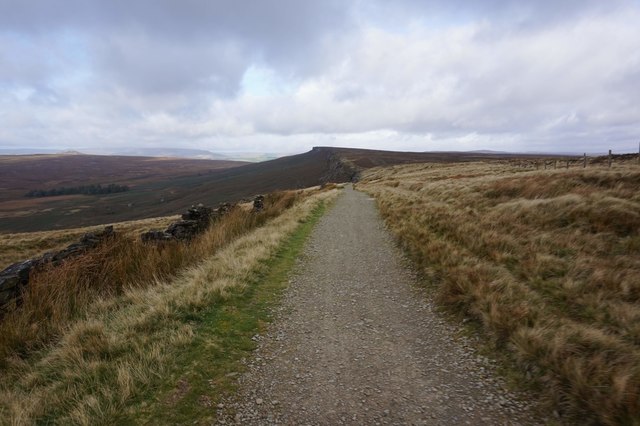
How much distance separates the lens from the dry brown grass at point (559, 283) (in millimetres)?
3785

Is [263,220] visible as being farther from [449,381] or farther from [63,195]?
[63,195]

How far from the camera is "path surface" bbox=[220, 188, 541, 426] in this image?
3.83 metres

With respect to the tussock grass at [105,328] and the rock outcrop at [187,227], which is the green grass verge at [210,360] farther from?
the rock outcrop at [187,227]

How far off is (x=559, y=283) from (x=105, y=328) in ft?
27.0

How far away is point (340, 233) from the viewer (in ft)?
49.9

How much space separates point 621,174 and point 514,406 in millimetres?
17055

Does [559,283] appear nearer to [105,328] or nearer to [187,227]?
[105,328]

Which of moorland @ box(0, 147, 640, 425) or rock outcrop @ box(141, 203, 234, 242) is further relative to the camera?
rock outcrop @ box(141, 203, 234, 242)

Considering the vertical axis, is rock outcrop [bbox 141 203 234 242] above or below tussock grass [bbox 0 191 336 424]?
above

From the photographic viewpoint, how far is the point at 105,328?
18.4ft

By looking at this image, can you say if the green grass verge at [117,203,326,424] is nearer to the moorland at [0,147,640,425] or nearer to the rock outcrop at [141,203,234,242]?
the moorland at [0,147,640,425]

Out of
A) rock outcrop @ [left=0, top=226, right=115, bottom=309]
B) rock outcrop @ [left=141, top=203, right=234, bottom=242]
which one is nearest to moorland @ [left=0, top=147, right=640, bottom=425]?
rock outcrop @ [left=0, top=226, right=115, bottom=309]

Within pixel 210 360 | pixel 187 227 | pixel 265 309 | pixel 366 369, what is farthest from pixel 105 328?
pixel 187 227

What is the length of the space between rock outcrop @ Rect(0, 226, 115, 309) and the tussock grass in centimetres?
42
